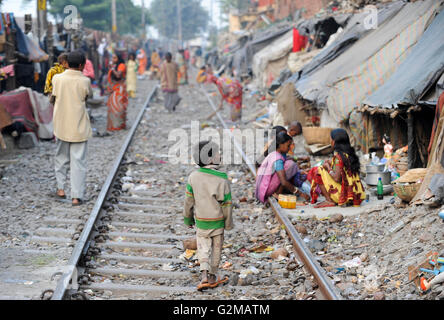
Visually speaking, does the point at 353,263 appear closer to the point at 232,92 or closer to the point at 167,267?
the point at 167,267

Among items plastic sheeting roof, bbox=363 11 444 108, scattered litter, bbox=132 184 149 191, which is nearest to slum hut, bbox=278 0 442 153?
plastic sheeting roof, bbox=363 11 444 108

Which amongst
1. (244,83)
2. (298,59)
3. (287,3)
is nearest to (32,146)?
(298,59)

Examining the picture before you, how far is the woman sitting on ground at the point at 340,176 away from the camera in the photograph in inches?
297

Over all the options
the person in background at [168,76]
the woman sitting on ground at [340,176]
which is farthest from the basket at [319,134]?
the person in background at [168,76]

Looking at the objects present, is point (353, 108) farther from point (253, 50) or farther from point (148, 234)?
point (253, 50)

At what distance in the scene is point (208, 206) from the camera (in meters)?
5.16

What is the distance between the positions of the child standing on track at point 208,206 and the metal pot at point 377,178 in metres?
3.81

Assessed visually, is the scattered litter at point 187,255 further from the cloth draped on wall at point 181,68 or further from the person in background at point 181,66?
the cloth draped on wall at point 181,68

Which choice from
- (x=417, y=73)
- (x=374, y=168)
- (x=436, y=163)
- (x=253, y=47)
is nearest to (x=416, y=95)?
(x=417, y=73)

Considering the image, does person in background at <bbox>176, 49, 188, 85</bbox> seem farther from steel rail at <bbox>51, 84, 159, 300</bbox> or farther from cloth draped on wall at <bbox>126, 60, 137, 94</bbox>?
steel rail at <bbox>51, 84, 159, 300</bbox>

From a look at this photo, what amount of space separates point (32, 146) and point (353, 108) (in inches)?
246

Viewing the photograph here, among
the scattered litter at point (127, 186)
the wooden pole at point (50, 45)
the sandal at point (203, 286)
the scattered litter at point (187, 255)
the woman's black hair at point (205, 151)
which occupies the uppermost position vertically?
the wooden pole at point (50, 45)

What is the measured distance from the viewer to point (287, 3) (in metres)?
35.7

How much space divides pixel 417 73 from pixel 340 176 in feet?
6.59
